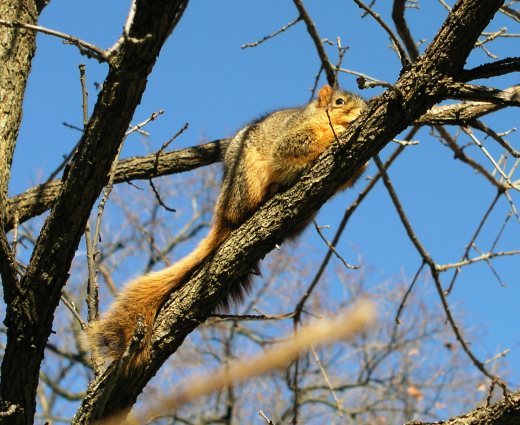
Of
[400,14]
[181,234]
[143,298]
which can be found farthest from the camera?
[181,234]

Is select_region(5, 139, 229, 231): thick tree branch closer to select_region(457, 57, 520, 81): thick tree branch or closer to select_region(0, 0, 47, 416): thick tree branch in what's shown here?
select_region(0, 0, 47, 416): thick tree branch

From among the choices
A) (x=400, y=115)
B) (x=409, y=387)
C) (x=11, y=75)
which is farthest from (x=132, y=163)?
(x=409, y=387)

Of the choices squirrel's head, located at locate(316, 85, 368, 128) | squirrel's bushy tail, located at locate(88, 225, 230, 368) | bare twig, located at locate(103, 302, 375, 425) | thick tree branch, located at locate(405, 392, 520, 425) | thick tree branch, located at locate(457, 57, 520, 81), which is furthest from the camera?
squirrel's head, located at locate(316, 85, 368, 128)

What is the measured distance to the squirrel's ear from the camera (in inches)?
165

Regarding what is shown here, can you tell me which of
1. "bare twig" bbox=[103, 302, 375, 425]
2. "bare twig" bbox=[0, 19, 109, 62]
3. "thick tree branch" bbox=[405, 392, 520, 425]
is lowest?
"thick tree branch" bbox=[405, 392, 520, 425]

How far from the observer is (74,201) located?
98.4 inches

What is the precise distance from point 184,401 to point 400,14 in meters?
2.55

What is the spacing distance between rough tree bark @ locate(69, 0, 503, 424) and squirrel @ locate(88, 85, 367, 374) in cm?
13

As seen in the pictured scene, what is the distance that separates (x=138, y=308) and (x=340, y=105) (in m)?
1.72

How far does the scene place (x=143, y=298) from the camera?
338 cm

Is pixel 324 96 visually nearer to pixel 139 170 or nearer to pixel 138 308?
pixel 139 170

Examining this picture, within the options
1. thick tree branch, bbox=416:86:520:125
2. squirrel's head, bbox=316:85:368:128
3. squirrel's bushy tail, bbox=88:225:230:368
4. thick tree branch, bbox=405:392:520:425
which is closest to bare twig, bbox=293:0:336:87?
squirrel's head, bbox=316:85:368:128

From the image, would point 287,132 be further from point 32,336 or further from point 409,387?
point 409,387

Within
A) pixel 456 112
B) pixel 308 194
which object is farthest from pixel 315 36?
pixel 308 194
